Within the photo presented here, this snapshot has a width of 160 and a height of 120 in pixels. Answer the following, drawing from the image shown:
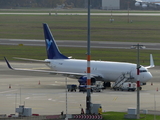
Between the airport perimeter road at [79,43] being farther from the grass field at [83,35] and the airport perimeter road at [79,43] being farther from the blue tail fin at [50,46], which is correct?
the blue tail fin at [50,46]

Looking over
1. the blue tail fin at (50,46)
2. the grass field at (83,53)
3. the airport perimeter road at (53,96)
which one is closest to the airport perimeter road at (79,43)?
the grass field at (83,53)

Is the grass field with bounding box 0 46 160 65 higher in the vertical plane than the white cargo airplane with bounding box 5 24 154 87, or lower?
higher

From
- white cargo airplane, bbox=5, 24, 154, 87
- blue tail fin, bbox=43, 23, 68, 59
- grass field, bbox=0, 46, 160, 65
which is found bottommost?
white cargo airplane, bbox=5, 24, 154, 87

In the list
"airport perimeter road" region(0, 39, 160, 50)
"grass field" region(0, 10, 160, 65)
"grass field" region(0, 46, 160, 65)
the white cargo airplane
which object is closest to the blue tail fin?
the white cargo airplane

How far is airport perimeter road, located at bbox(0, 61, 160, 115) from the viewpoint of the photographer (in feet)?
174

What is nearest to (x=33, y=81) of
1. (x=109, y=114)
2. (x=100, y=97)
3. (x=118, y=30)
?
(x=100, y=97)

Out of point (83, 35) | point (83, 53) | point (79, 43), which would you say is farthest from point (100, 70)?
point (83, 35)

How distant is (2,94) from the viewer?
204 feet

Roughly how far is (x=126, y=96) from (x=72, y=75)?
1068cm

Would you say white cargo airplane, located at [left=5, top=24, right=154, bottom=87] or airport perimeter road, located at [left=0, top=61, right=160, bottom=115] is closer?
airport perimeter road, located at [left=0, top=61, right=160, bottom=115]

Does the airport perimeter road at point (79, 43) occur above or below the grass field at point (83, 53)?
above

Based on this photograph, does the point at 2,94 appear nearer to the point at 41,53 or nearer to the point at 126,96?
the point at 126,96

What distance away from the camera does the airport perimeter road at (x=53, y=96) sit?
174ft

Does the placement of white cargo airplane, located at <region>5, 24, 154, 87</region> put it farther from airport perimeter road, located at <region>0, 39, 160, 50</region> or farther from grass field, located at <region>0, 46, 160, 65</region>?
airport perimeter road, located at <region>0, 39, 160, 50</region>
